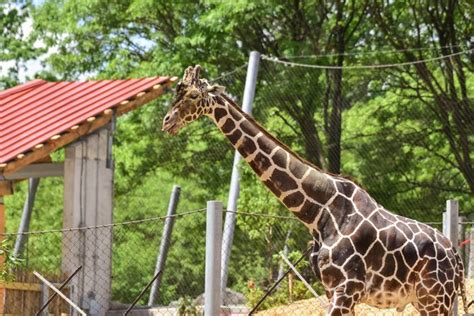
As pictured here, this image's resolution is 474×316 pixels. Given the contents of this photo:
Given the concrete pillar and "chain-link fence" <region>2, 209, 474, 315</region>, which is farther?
the concrete pillar

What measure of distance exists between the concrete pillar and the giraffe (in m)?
5.13

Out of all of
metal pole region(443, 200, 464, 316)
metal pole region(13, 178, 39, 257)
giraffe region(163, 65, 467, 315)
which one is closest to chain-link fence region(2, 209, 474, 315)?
metal pole region(13, 178, 39, 257)

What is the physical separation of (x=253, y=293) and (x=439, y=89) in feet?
28.7

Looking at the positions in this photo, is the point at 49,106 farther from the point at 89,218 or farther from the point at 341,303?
the point at 341,303

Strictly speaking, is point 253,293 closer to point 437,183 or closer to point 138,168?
point 437,183

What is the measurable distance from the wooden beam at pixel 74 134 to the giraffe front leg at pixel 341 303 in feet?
19.2

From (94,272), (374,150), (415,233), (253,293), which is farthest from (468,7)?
(415,233)

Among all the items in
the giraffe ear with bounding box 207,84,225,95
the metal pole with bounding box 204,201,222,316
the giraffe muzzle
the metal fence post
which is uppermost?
the giraffe ear with bounding box 207,84,225,95

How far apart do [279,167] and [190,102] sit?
0.84m

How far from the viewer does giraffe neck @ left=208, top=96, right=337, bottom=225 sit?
29.7 ft

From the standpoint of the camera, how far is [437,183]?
22.8 metres

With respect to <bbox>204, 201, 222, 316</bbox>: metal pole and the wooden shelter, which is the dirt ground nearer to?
the wooden shelter

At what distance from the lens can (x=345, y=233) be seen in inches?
349

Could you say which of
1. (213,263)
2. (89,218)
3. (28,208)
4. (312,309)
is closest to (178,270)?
(28,208)
